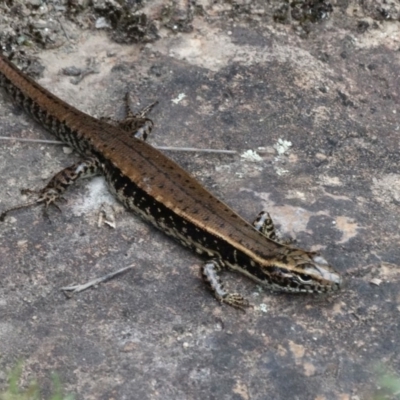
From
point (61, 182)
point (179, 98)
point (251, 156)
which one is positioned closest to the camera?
point (61, 182)

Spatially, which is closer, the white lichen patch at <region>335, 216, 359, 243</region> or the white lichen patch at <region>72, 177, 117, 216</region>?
the white lichen patch at <region>335, 216, 359, 243</region>

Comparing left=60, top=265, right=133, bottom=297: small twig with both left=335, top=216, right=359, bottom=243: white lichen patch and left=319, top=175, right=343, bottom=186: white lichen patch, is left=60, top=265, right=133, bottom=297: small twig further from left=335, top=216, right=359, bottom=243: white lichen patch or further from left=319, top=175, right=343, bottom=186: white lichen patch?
left=319, top=175, right=343, bottom=186: white lichen patch

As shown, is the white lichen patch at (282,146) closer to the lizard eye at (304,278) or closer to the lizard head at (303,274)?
the lizard head at (303,274)

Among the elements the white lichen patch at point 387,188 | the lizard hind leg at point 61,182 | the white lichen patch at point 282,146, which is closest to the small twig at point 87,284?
the lizard hind leg at point 61,182

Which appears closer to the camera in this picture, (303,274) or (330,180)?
(303,274)

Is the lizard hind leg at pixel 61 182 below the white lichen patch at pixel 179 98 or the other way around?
below

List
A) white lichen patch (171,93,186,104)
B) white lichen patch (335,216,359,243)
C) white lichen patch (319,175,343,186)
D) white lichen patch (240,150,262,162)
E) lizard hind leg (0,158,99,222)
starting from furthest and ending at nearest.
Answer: white lichen patch (171,93,186,104) < white lichen patch (240,150,262,162) < white lichen patch (319,175,343,186) < lizard hind leg (0,158,99,222) < white lichen patch (335,216,359,243)

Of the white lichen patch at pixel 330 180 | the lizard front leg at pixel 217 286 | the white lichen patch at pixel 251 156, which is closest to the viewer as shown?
the lizard front leg at pixel 217 286

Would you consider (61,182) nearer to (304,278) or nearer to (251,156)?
(251,156)

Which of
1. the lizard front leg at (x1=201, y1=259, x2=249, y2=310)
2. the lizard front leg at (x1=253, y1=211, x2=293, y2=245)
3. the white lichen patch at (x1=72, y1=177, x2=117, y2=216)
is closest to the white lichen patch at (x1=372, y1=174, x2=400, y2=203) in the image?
the lizard front leg at (x1=253, y1=211, x2=293, y2=245)

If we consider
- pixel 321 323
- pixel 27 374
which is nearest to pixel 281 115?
pixel 321 323

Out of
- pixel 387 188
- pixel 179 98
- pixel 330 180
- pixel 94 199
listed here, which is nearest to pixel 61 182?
pixel 94 199
